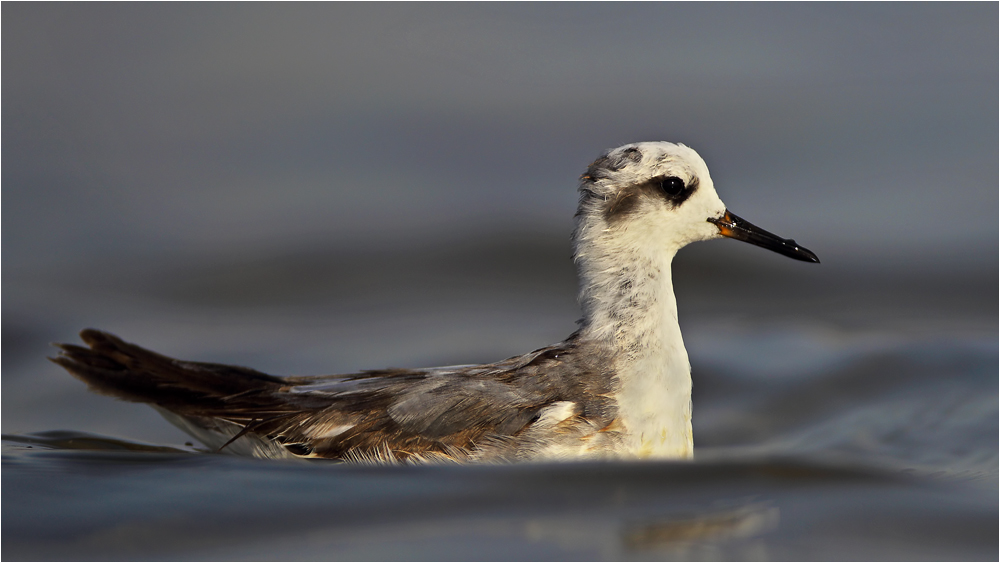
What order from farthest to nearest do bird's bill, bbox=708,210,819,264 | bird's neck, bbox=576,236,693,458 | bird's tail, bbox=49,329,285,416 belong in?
bird's bill, bbox=708,210,819,264 → bird's tail, bbox=49,329,285,416 → bird's neck, bbox=576,236,693,458

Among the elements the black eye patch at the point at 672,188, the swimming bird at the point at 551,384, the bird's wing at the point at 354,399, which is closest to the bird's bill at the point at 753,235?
the swimming bird at the point at 551,384

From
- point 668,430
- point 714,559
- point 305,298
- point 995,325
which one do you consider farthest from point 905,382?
point 305,298

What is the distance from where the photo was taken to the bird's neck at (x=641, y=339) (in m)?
5.86

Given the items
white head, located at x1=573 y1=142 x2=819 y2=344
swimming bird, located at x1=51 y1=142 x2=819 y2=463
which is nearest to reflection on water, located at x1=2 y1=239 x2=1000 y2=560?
swimming bird, located at x1=51 y1=142 x2=819 y2=463

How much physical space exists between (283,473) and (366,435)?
0.42 meters

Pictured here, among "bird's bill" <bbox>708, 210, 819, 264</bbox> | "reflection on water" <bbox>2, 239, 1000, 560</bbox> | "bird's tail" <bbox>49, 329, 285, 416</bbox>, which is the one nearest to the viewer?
"reflection on water" <bbox>2, 239, 1000, 560</bbox>

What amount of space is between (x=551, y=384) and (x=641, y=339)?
499mm

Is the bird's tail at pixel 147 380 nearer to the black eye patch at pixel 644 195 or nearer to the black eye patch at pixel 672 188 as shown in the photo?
the black eye patch at pixel 644 195

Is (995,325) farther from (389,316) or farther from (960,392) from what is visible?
(389,316)

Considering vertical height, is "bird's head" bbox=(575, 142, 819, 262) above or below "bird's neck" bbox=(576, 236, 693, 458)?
above

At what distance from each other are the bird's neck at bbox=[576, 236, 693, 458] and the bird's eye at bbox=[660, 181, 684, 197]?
0.28 metres

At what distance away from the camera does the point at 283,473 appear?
572 cm

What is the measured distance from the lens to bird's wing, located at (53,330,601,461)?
5785 mm

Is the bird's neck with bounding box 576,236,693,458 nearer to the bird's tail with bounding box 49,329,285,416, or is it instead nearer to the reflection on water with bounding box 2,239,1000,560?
the reflection on water with bounding box 2,239,1000,560
